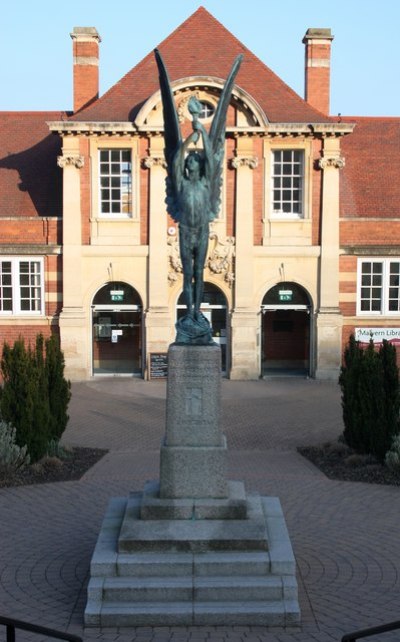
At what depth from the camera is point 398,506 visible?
32.0 ft

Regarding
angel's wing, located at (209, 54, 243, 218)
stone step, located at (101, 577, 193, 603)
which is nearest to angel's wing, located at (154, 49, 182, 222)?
angel's wing, located at (209, 54, 243, 218)

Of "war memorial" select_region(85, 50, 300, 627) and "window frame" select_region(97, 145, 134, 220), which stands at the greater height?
"window frame" select_region(97, 145, 134, 220)

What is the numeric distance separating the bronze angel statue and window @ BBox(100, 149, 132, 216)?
15210mm

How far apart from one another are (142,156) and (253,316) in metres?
6.37

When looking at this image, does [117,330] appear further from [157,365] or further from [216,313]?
[216,313]

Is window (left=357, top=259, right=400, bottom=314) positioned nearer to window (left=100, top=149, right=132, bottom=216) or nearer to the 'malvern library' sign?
the 'malvern library' sign

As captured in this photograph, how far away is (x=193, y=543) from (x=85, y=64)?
22372 millimetres

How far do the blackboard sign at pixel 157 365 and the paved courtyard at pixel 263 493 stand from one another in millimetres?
5490

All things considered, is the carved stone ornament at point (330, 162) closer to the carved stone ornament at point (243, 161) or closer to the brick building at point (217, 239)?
the brick building at point (217, 239)

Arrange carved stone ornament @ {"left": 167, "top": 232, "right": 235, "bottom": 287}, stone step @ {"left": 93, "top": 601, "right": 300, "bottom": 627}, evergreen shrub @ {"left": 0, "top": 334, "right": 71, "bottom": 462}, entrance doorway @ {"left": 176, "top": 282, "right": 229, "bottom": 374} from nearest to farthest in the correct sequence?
stone step @ {"left": 93, "top": 601, "right": 300, "bottom": 627} < evergreen shrub @ {"left": 0, "top": 334, "right": 71, "bottom": 462} < carved stone ornament @ {"left": 167, "top": 232, "right": 235, "bottom": 287} < entrance doorway @ {"left": 176, "top": 282, "right": 229, "bottom": 374}

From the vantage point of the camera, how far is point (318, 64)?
26.0m

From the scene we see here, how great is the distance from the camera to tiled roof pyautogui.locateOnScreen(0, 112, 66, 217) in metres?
23.5

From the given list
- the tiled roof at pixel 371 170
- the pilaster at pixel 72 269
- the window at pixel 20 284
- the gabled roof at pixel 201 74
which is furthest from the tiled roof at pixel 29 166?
the tiled roof at pixel 371 170

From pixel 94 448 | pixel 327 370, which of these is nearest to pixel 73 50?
pixel 327 370
